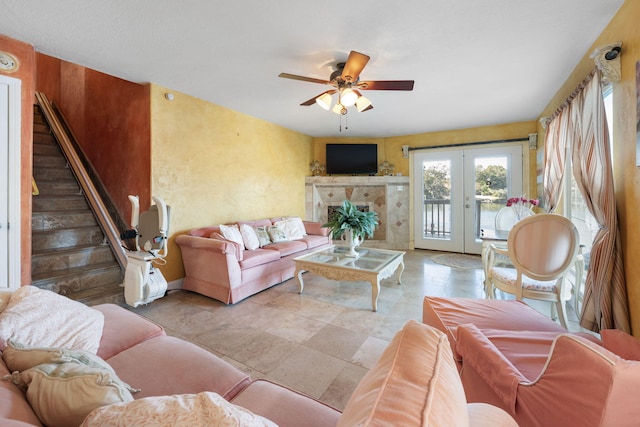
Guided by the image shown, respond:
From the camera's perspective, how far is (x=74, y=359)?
85 centimetres

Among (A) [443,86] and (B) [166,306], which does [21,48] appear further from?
(A) [443,86]

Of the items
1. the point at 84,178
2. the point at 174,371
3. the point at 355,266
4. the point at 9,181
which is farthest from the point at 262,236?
the point at 174,371

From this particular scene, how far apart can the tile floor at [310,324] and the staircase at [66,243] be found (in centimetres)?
66

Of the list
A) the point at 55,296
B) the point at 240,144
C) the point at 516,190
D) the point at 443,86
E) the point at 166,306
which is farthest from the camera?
the point at 516,190

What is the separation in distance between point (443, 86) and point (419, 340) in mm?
3398

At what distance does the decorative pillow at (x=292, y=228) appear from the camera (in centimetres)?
445

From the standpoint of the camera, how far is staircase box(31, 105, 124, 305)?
2.88 metres

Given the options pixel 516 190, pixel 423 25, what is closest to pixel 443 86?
pixel 423 25

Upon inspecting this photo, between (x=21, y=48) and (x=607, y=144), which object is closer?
(x=607, y=144)

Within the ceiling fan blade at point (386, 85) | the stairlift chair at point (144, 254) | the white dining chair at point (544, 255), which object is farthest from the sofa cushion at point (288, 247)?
the white dining chair at point (544, 255)

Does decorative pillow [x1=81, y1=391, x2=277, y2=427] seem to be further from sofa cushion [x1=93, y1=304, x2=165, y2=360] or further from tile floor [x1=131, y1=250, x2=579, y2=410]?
tile floor [x1=131, y1=250, x2=579, y2=410]

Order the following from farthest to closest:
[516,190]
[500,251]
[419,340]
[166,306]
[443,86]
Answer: [516,190]
[443,86]
[166,306]
[500,251]
[419,340]

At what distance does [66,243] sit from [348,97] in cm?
374

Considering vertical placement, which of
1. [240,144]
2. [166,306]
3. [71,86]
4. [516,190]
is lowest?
[166,306]
